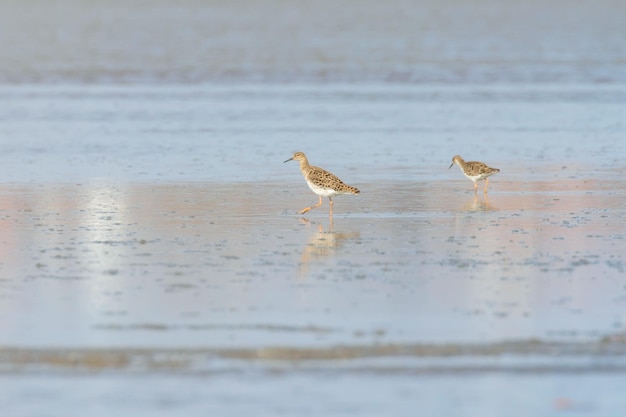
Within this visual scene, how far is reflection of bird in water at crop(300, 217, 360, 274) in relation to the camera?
44.3ft

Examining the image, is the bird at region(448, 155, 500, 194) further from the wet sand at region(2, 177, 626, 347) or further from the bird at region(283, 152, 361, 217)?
the bird at region(283, 152, 361, 217)

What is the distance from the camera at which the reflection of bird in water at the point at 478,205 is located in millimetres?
17125

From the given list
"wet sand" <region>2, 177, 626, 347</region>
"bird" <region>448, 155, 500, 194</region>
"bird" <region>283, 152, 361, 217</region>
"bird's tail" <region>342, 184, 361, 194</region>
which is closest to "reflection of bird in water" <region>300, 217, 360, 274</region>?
"wet sand" <region>2, 177, 626, 347</region>

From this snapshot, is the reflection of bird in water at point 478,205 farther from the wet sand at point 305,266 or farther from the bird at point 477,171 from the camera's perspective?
the bird at point 477,171

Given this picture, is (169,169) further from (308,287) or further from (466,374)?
(466,374)

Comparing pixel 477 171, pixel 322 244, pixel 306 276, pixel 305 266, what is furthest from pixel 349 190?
pixel 306 276

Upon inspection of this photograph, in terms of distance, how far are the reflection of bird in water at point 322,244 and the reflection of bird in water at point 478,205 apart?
2200mm

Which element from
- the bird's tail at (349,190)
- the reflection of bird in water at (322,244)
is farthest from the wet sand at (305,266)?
the bird's tail at (349,190)

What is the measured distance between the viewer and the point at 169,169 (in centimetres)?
2109

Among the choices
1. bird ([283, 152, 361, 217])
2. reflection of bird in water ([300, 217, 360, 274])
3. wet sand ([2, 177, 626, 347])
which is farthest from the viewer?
bird ([283, 152, 361, 217])

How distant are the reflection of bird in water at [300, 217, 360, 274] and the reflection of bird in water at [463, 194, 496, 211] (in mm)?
2200

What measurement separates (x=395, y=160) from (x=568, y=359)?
12.8 meters

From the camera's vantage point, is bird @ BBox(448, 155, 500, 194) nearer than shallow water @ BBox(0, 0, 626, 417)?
No

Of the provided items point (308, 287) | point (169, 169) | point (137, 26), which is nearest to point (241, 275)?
point (308, 287)
